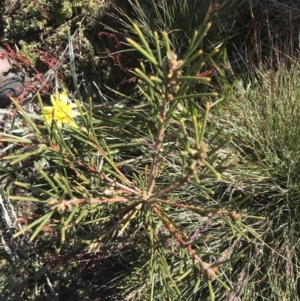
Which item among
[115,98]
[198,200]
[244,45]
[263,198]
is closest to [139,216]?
[198,200]

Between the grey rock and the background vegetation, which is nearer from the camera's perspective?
the background vegetation

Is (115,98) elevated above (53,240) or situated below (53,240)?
above

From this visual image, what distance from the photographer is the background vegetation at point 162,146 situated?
1453 millimetres

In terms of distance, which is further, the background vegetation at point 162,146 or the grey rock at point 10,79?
the grey rock at point 10,79

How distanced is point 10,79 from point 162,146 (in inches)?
27.6

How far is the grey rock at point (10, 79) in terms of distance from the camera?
5.72 ft

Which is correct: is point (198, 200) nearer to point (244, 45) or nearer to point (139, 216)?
point (139, 216)

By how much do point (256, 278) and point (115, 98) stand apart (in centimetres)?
79

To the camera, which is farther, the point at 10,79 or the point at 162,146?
the point at 10,79

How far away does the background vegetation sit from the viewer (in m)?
1.45

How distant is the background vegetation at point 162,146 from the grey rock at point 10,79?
4 cm

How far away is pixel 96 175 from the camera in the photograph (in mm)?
1179

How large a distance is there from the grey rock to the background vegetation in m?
0.04

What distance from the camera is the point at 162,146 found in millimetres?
1344
